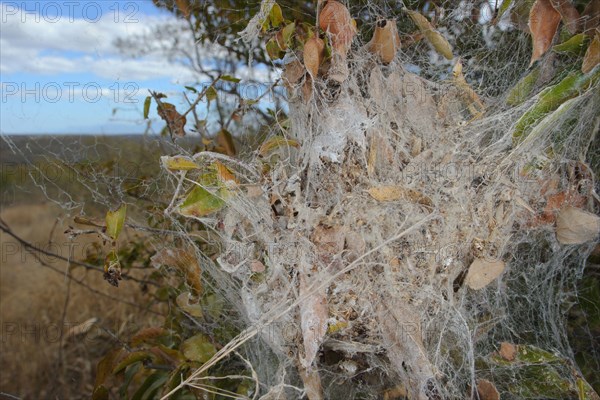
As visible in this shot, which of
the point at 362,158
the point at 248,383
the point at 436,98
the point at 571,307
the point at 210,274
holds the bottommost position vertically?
the point at 248,383

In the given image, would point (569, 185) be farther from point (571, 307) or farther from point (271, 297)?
point (271, 297)

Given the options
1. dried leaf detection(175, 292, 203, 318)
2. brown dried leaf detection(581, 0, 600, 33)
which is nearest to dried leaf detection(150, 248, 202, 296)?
dried leaf detection(175, 292, 203, 318)

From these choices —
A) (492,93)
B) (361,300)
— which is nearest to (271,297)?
(361,300)

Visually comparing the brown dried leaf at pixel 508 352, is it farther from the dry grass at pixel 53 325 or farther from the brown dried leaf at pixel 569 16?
Answer: the dry grass at pixel 53 325

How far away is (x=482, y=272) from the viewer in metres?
0.94

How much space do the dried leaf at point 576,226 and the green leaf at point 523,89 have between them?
255mm

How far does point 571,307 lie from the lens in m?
1.33

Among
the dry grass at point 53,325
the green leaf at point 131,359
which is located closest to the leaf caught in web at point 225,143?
the green leaf at point 131,359

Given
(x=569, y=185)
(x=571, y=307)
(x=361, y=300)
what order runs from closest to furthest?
(x=361, y=300) < (x=569, y=185) < (x=571, y=307)

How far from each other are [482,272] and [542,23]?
0.48 meters

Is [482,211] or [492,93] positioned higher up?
[492,93]

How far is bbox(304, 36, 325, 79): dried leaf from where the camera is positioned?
885mm

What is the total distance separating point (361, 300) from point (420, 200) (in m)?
0.23

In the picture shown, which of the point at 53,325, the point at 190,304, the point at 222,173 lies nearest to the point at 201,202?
the point at 222,173
